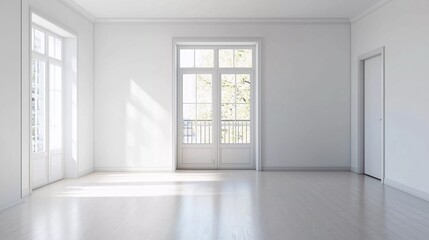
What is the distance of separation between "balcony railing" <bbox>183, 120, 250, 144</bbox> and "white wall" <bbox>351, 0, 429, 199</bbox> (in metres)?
2.99

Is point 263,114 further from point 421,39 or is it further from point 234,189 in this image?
point 421,39

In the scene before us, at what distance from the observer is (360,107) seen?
26.5ft

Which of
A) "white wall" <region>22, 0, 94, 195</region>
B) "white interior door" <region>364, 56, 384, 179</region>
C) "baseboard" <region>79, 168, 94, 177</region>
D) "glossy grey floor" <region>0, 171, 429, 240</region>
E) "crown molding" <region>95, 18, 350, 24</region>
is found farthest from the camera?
"crown molding" <region>95, 18, 350, 24</region>

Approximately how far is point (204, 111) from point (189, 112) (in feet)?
1.05

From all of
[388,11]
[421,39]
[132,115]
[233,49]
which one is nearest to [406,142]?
[421,39]

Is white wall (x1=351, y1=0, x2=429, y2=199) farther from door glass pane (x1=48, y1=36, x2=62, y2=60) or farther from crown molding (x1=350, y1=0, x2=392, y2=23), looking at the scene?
door glass pane (x1=48, y1=36, x2=62, y2=60)

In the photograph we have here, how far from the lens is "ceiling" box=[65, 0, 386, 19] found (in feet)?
23.9

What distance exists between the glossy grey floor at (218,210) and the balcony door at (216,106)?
1.47m

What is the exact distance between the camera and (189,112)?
8.84 metres

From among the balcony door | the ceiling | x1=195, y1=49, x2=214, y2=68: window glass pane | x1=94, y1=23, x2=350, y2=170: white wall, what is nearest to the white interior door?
x1=94, y1=23, x2=350, y2=170: white wall

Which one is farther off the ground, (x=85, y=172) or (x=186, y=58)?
(x=186, y=58)

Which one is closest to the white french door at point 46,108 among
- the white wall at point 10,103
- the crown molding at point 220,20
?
the white wall at point 10,103

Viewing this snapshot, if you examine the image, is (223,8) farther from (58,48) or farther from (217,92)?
(58,48)

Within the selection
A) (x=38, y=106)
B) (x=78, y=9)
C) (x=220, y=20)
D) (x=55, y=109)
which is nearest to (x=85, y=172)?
(x=55, y=109)
